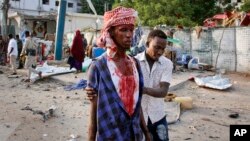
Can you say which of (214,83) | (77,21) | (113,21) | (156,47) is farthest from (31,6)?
(113,21)

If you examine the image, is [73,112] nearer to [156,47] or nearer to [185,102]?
[185,102]

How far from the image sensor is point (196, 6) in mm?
21312

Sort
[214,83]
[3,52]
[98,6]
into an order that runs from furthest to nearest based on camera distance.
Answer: [98,6]
[3,52]
[214,83]

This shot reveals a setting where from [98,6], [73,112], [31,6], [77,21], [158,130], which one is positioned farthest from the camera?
[98,6]

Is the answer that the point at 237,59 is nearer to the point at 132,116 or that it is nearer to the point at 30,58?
the point at 30,58

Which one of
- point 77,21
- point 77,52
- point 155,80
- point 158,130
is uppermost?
point 77,21

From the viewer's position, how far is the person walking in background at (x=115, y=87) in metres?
2.25

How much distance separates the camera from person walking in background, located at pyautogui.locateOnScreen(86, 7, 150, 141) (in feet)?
7.38

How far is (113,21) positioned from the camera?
229 cm

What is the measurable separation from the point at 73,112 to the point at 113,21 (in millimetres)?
5196

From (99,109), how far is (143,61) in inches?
40.1

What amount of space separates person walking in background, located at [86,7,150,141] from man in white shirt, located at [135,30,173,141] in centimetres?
75

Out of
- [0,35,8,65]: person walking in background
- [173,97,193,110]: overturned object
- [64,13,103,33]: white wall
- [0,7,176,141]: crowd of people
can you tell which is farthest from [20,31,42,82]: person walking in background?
[64,13,103,33]: white wall

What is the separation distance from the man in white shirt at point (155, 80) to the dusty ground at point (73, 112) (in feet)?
8.43
